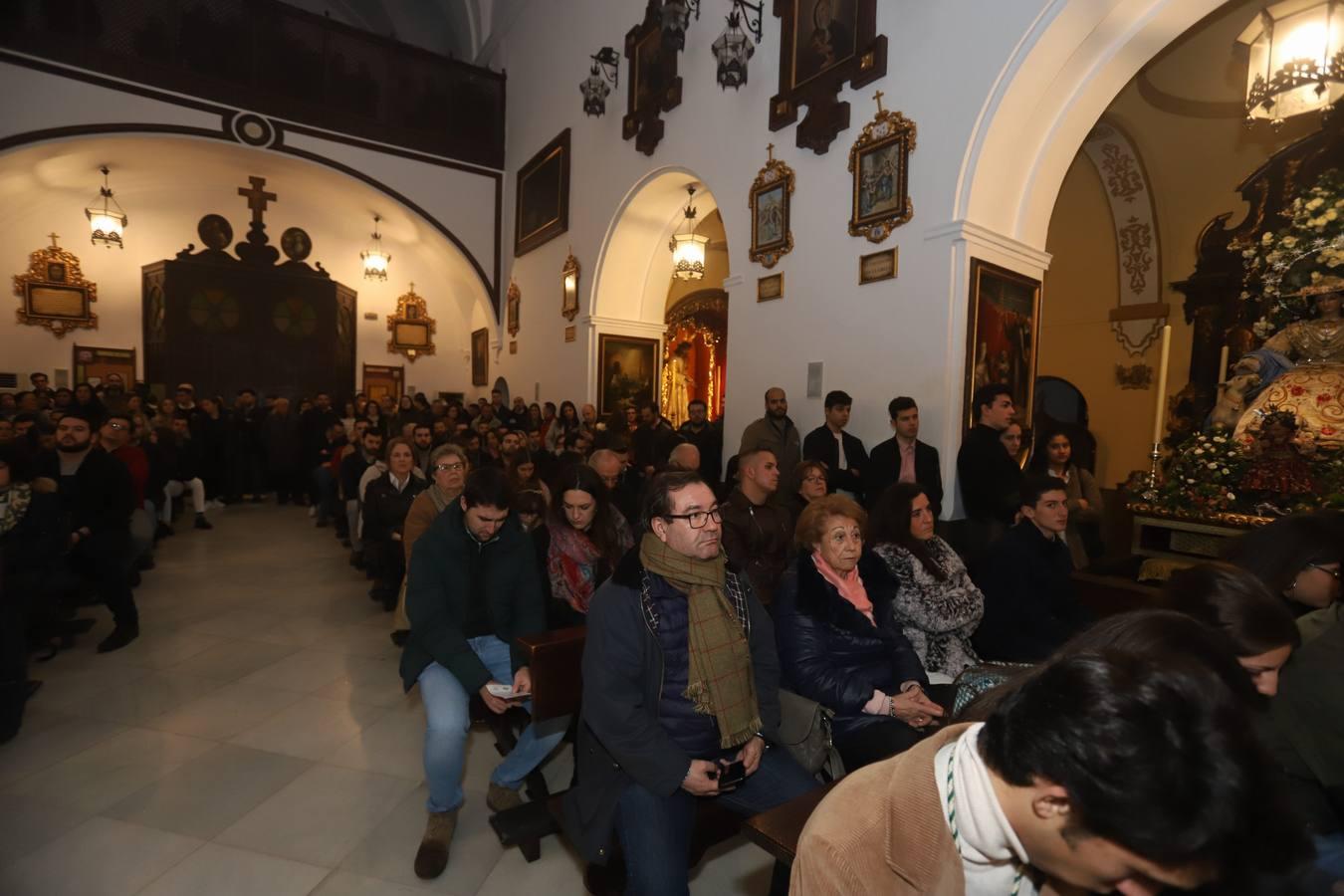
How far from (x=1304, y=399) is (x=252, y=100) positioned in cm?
1337

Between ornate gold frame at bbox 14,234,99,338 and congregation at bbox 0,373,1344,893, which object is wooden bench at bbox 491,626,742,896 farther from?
ornate gold frame at bbox 14,234,99,338

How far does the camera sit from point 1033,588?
2934 mm

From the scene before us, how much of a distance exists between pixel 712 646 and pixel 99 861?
8.04ft

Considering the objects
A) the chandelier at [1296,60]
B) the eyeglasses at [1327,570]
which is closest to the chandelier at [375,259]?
the chandelier at [1296,60]

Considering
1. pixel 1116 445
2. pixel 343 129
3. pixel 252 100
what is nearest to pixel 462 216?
pixel 343 129

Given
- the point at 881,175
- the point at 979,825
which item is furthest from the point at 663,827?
the point at 881,175

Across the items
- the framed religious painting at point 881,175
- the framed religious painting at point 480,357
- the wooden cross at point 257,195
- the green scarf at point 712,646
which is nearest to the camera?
the green scarf at point 712,646

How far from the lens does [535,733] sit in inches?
106

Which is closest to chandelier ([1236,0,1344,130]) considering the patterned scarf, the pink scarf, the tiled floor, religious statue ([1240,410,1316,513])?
religious statue ([1240,410,1316,513])

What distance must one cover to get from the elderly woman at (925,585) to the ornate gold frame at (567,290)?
26.0ft

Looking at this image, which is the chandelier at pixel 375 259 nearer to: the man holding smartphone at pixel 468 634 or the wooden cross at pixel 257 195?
the wooden cross at pixel 257 195

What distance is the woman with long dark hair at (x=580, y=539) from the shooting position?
10.6 feet

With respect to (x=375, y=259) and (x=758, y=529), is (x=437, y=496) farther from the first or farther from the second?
(x=375, y=259)

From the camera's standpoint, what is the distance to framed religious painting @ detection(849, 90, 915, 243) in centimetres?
516
